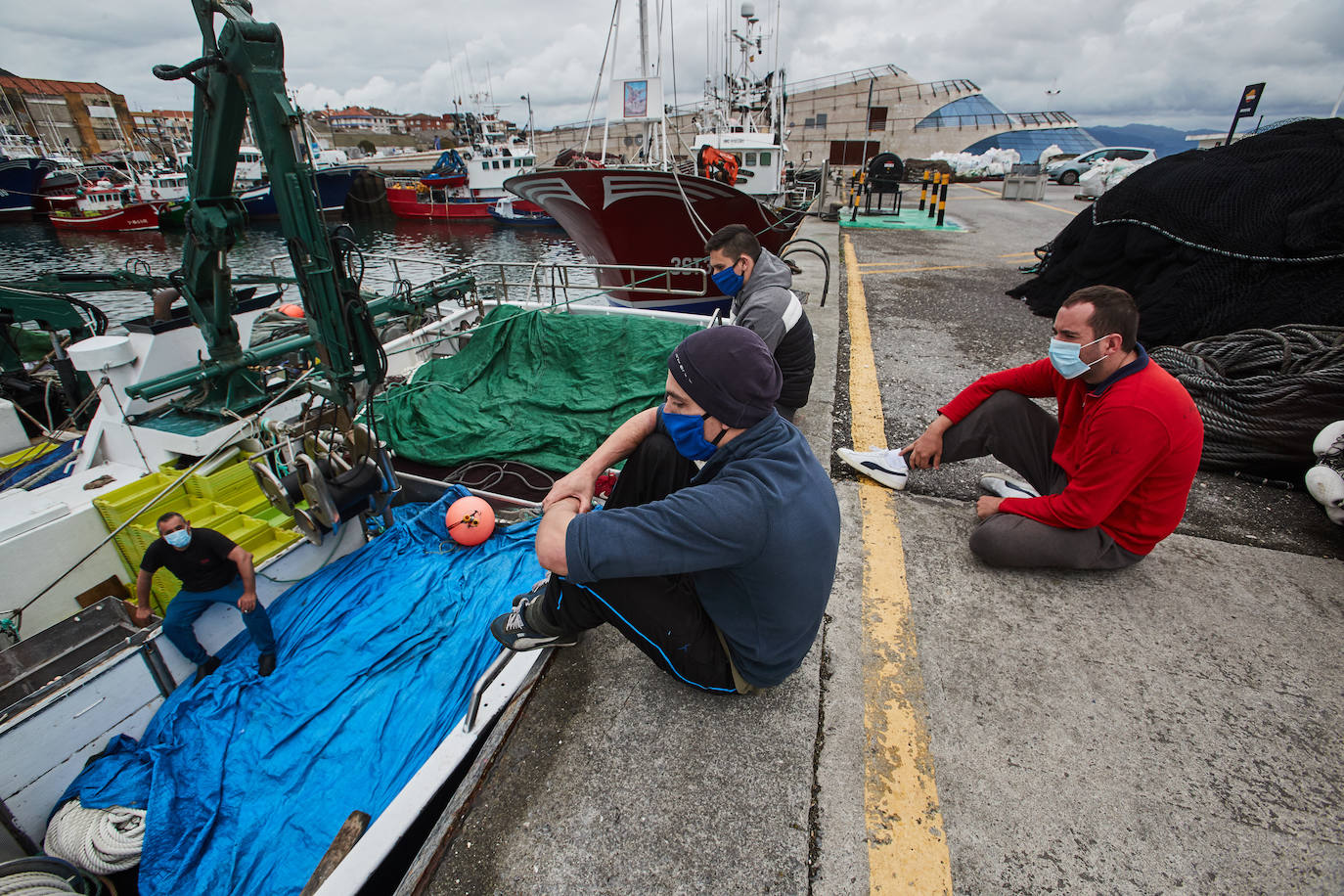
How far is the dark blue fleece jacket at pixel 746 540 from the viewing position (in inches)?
58.6

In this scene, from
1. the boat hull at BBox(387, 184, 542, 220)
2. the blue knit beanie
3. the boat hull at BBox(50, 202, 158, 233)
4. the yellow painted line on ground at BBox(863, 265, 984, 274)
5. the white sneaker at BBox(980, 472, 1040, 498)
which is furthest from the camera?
the boat hull at BBox(387, 184, 542, 220)

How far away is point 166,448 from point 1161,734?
20.4 ft

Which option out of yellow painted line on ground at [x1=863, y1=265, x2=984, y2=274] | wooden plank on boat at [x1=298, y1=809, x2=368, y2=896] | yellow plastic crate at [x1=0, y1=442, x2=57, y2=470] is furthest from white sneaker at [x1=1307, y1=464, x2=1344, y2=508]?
yellow plastic crate at [x1=0, y1=442, x2=57, y2=470]

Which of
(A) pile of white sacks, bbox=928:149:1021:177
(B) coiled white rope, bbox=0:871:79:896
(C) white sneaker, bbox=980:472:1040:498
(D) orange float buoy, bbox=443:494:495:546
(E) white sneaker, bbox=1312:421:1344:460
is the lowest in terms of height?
(B) coiled white rope, bbox=0:871:79:896

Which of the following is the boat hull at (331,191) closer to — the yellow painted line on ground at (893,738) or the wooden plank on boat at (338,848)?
the wooden plank on boat at (338,848)

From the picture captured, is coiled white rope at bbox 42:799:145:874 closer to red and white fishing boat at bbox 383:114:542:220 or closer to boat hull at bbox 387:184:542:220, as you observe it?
boat hull at bbox 387:184:542:220

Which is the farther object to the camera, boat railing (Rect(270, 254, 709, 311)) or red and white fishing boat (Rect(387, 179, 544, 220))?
red and white fishing boat (Rect(387, 179, 544, 220))

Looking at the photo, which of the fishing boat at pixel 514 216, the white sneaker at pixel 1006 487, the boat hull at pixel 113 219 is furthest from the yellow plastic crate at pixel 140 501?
the boat hull at pixel 113 219

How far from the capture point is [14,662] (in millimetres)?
3131

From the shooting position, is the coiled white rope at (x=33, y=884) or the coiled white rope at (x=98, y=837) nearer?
the coiled white rope at (x=33, y=884)

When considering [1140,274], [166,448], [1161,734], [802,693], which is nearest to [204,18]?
[166,448]

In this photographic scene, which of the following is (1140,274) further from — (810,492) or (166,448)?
(166,448)

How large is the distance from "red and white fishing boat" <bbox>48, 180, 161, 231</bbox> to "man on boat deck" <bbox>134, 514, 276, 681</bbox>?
44.3 m

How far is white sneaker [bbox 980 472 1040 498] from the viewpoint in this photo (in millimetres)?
3143
